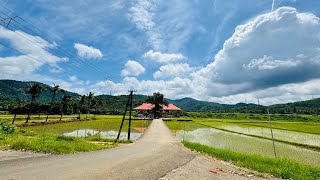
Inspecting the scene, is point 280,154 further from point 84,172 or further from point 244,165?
point 84,172

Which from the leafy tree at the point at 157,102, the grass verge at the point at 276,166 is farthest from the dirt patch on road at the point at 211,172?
the leafy tree at the point at 157,102

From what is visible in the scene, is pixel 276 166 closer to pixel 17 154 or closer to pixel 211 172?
pixel 211 172

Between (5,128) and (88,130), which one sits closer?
(5,128)

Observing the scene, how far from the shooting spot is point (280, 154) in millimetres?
25656

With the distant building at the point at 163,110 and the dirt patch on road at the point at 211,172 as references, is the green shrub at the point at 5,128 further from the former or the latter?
the distant building at the point at 163,110

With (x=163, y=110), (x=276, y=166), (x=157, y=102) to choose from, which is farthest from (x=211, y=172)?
(x=163, y=110)

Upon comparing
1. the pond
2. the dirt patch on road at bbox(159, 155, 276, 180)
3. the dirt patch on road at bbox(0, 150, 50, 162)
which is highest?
the pond

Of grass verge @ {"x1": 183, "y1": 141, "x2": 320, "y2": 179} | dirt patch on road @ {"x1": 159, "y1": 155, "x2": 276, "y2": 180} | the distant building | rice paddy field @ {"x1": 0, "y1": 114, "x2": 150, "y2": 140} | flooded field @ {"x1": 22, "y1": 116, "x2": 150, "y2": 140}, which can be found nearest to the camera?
dirt patch on road @ {"x1": 159, "y1": 155, "x2": 276, "y2": 180}

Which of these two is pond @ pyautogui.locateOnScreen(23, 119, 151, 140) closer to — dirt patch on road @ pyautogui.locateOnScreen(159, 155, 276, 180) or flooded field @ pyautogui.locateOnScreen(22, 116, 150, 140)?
flooded field @ pyautogui.locateOnScreen(22, 116, 150, 140)

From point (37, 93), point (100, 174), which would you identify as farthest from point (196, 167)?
point (37, 93)

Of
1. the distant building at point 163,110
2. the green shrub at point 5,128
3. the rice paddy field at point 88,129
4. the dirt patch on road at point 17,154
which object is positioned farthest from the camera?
the distant building at point 163,110

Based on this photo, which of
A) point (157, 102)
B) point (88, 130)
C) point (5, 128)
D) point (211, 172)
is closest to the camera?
point (211, 172)

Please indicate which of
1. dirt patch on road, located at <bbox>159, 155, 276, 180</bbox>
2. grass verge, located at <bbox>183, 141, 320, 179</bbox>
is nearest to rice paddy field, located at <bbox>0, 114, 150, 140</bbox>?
grass verge, located at <bbox>183, 141, 320, 179</bbox>

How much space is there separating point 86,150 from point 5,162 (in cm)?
894
